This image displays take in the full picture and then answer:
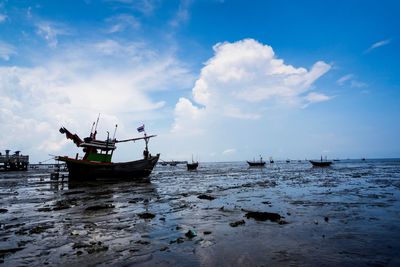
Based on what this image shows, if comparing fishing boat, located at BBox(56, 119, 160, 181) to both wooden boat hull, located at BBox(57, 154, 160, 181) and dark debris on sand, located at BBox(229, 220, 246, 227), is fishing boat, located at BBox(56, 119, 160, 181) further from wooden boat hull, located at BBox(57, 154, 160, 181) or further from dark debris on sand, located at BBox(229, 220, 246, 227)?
dark debris on sand, located at BBox(229, 220, 246, 227)

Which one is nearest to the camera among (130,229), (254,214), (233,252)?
(233,252)

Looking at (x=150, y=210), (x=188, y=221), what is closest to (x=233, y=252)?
(x=188, y=221)

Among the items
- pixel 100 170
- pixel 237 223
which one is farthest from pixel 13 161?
pixel 237 223

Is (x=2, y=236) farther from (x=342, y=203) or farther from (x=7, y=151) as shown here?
(x=7, y=151)

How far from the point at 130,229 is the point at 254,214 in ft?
18.1

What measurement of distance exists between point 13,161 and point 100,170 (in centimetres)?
4845

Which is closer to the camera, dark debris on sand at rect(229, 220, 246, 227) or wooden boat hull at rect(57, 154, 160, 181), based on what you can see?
dark debris on sand at rect(229, 220, 246, 227)

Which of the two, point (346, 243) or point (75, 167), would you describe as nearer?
point (346, 243)

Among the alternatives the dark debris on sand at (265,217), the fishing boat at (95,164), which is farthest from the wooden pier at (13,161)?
the dark debris on sand at (265,217)

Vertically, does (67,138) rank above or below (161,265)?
above

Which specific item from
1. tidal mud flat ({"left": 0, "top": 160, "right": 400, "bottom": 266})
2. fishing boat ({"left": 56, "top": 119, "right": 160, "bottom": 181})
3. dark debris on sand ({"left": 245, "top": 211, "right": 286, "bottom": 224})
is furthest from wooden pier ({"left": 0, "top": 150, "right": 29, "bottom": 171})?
dark debris on sand ({"left": 245, "top": 211, "right": 286, "bottom": 224})

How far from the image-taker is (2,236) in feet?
30.3

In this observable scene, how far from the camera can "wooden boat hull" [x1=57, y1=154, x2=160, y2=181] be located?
32656 mm

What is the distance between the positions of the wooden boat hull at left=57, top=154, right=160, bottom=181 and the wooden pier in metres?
44.4
